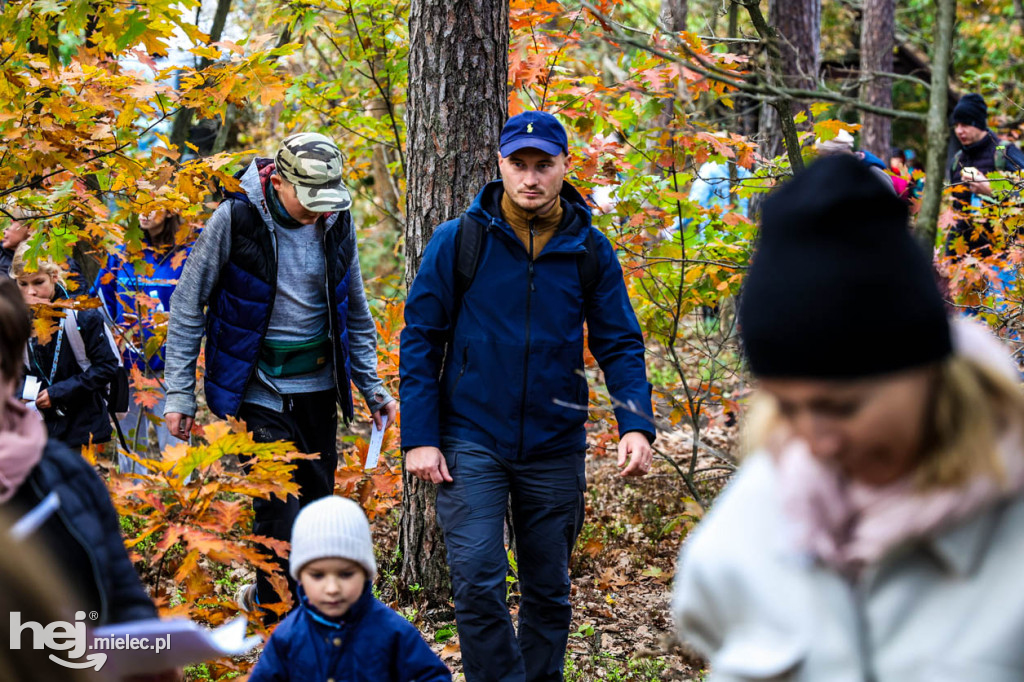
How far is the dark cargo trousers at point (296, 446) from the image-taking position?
15.5 ft

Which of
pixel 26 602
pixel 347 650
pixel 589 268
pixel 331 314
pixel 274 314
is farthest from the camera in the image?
pixel 331 314

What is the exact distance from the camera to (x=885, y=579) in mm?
1505

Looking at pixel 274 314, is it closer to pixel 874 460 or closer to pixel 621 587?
pixel 621 587

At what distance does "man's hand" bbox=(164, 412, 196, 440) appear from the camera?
4738 millimetres

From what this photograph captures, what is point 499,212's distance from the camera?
13.5 feet

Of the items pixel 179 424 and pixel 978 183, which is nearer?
pixel 179 424

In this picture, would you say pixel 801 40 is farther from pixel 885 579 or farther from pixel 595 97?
pixel 885 579

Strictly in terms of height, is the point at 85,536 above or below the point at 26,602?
below

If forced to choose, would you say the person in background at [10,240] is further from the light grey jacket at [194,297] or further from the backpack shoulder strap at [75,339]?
the light grey jacket at [194,297]

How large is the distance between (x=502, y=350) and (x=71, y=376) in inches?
141

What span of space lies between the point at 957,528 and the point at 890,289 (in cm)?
35

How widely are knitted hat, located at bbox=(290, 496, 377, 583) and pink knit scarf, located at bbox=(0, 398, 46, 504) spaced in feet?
3.07

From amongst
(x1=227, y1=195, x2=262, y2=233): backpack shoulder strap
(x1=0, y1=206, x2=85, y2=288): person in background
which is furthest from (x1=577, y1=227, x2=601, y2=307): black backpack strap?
(x1=0, y1=206, x2=85, y2=288): person in background

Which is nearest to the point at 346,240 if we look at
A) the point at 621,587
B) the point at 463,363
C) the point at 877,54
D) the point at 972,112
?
the point at 463,363
